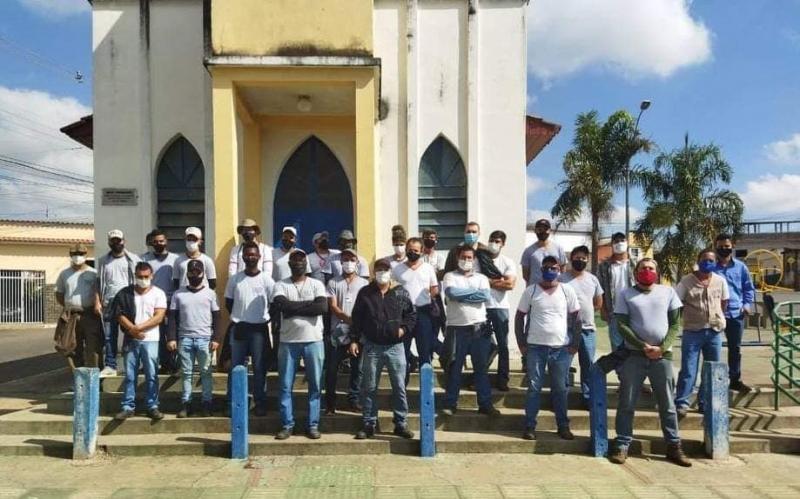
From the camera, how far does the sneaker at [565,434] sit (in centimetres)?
620

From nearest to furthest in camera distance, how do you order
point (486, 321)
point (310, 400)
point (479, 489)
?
point (479, 489), point (310, 400), point (486, 321)

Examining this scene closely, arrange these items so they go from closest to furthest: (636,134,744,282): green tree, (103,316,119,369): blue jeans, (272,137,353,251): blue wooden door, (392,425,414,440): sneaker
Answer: (392,425,414,440): sneaker, (103,316,119,369): blue jeans, (272,137,353,251): blue wooden door, (636,134,744,282): green tree

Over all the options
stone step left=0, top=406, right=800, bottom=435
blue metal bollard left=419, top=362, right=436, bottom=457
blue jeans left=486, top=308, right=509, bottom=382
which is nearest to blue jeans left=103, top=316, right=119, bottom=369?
stone step left=0, top=406, right=800, bottom=435

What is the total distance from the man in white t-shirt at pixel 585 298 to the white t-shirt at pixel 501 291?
634mm

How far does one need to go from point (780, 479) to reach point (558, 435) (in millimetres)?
2014

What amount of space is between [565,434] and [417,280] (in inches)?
88.5

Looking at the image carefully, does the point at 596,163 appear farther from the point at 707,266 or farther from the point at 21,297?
the point at 21,297

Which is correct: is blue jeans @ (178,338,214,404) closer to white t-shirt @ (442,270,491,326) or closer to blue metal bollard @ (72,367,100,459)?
blue metal bollard @ (72,367,100,459)

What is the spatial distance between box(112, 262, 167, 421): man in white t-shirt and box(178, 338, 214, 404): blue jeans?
0.99 feet

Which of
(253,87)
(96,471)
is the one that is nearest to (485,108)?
(253,87)

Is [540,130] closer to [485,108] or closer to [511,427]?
[485,108]

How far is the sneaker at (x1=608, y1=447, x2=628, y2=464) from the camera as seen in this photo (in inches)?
231

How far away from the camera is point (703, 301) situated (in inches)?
256

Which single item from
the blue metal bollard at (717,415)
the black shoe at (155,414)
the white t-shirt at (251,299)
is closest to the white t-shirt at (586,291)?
→ the blue metal bollard at (717,415)
